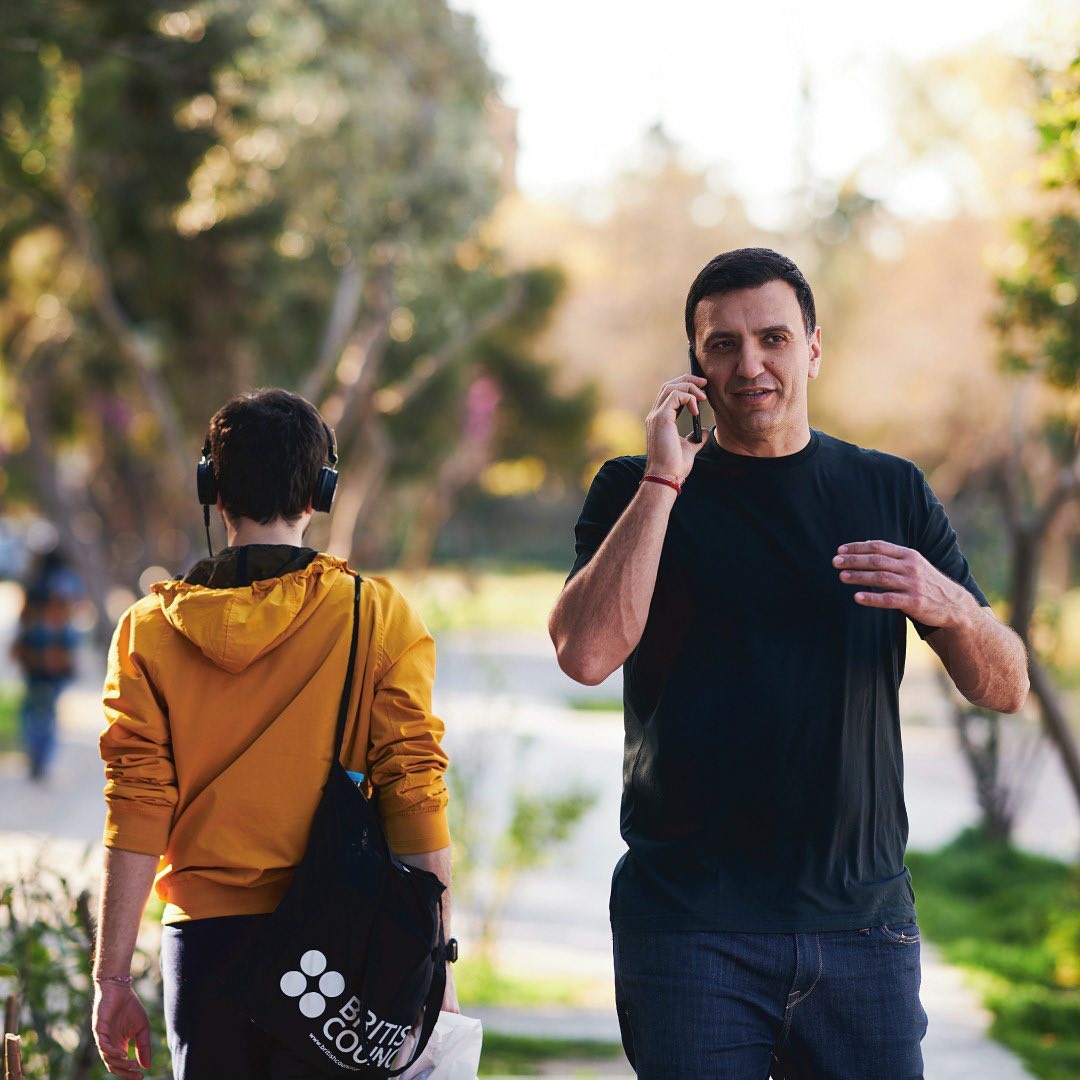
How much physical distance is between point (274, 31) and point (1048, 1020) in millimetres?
7196

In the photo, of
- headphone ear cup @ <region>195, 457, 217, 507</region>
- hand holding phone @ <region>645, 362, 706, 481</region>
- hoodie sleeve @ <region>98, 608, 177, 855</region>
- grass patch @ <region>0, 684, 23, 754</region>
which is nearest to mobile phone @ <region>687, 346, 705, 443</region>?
hand holding phone @ <region>645, 362, 706, 481</region>

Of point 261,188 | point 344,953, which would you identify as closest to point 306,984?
point 344,953

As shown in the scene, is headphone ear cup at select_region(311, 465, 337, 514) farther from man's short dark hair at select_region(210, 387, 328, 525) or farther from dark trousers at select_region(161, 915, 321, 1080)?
dark trousers at select_region(161, 915, 321, 1080)

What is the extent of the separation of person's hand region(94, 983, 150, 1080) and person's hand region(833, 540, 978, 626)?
4.31ft

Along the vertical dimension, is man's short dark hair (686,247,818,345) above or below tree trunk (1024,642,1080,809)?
above

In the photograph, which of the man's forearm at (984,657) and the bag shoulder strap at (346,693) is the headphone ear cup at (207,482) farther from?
the man's forearm at (984,657)

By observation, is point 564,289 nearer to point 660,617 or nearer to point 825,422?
point 825,422

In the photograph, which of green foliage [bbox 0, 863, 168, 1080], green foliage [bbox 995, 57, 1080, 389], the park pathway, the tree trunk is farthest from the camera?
the tree trunk

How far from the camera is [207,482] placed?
254 centimetres

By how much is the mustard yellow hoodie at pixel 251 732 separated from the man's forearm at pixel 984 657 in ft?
2.82

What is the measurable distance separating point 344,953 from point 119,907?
377 mm

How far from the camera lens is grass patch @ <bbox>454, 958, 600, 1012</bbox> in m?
6.99

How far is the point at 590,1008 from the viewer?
6949 millimetres

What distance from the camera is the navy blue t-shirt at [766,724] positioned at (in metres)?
2.44
